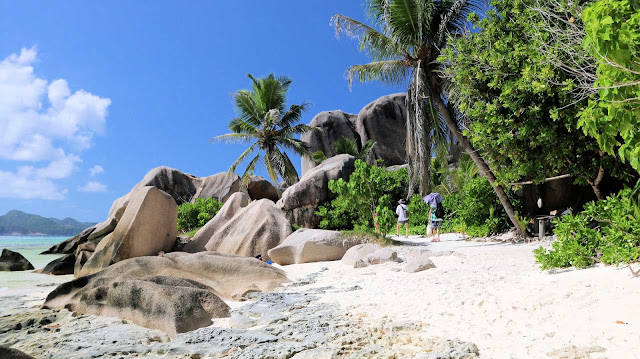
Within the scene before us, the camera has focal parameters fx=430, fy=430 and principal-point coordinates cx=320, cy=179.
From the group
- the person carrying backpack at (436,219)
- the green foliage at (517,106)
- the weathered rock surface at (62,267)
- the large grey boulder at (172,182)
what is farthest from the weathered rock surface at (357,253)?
the large grey boulder at (172,182)

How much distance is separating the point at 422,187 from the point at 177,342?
11169mm

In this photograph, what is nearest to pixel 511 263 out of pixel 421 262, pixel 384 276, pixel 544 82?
pixel 421 262

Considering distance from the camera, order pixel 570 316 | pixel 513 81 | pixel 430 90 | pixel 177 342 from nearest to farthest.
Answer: pixel 570 316 < pixel 177 342 < pixel 513 81 < pixel 430 90

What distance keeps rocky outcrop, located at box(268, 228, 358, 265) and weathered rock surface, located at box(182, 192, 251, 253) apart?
2891 millimetres

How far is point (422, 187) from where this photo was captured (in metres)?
14.1

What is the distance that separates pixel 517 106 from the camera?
305 inches

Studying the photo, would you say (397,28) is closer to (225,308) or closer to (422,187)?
(422,187)

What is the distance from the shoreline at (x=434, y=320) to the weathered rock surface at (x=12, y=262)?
8222 millimetres

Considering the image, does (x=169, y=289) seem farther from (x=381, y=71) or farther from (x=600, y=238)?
(x=381, y=71)

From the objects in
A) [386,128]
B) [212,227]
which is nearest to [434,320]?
[212,227]

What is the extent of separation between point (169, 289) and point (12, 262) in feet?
35.5

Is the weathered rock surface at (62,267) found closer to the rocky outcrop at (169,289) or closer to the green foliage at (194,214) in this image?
the rocky outcrop at (169,289)

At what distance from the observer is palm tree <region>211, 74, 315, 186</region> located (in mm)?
24000

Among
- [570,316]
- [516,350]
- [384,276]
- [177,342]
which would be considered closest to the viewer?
[516,350]
